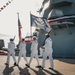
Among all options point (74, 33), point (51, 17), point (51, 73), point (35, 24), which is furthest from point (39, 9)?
point (51, 73)

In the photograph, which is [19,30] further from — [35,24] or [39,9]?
[39,9]

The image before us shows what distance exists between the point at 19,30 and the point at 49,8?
15.7ft

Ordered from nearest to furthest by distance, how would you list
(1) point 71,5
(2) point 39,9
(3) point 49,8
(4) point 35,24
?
(4) point 35,24 < (1) point 71,5 < (3) point 49,8 < (2) point 39,9

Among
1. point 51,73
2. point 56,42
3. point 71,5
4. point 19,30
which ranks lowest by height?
point 51,73

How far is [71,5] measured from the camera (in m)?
23.0

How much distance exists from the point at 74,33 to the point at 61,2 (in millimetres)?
3919

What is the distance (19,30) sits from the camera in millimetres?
24141

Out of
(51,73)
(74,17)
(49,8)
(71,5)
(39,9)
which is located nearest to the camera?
(51,73)

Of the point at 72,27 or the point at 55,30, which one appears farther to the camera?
the point at 55,30

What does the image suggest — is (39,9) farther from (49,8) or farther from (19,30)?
(19,30)

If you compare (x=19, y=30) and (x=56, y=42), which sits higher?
(x=19, y=30)

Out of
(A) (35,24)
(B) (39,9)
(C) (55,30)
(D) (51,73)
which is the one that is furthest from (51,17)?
(D) (51,73)

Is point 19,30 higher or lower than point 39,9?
lower

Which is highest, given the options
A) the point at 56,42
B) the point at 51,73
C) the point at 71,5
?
the point at 71,5
